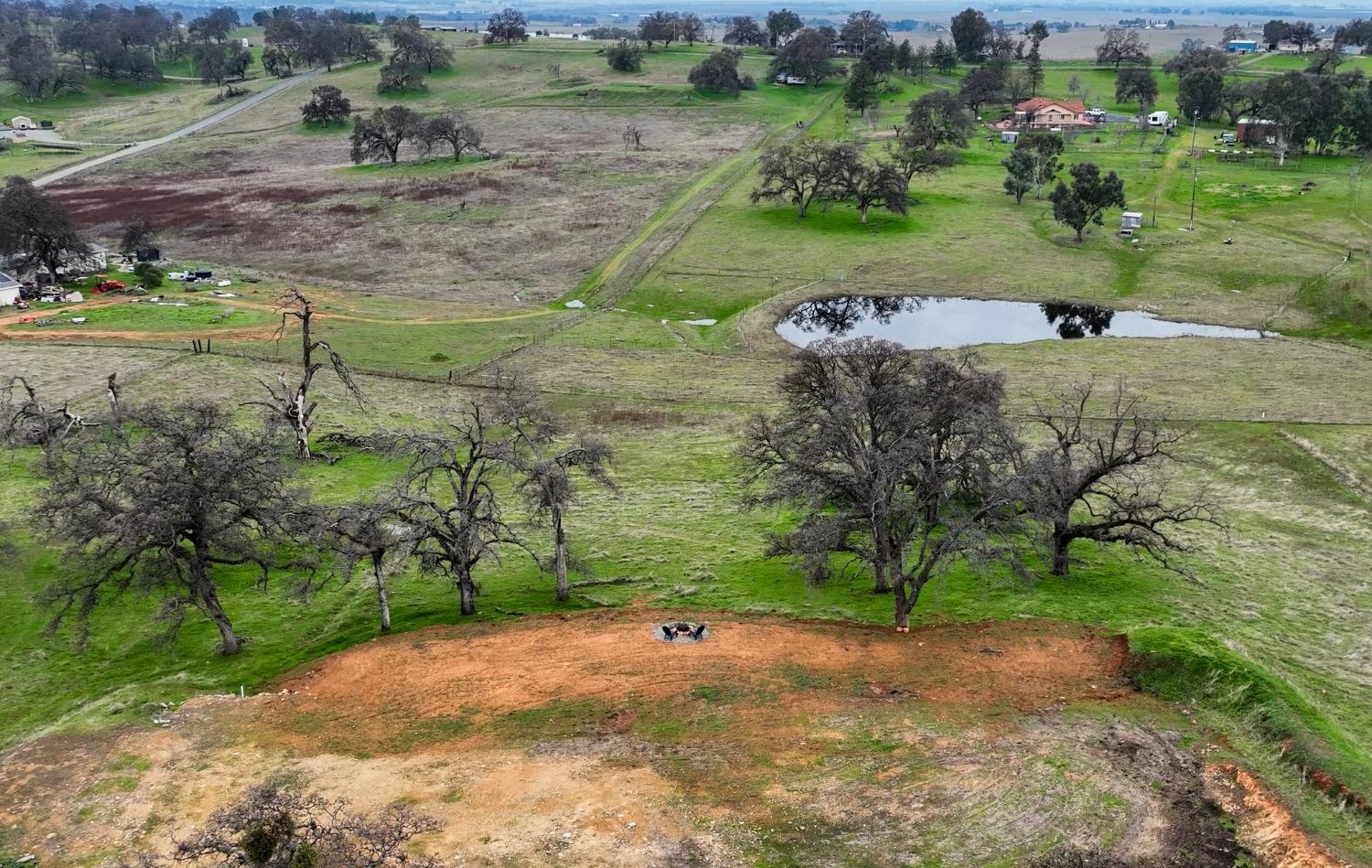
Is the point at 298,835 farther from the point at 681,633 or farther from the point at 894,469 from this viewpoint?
the point at 894,469

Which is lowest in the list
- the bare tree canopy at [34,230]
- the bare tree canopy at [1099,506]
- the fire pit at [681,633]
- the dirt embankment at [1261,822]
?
the dirt embankment at [1261,822]

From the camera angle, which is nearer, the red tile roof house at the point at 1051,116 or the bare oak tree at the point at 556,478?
the bare oak tree at the point at 556,478

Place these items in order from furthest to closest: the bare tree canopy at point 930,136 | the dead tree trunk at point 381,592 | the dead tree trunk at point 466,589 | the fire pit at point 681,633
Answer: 1. the bare tree canopy at point 930,136
2. the dead tree trunk at point 466,589
3. the dead tree trunk at point 381,592
4. the fire pit at point 681,633

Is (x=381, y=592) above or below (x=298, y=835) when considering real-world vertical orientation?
above

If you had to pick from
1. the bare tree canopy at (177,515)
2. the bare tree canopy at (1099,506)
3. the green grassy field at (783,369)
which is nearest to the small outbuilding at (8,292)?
the green grassy field at (783,369)

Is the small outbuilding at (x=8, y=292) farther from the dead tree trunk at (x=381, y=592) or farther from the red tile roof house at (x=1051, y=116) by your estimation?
the red tile roof house at (x=1051, y=116)

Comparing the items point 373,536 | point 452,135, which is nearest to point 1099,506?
point 373,536

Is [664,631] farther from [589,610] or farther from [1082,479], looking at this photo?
[1082,479]
